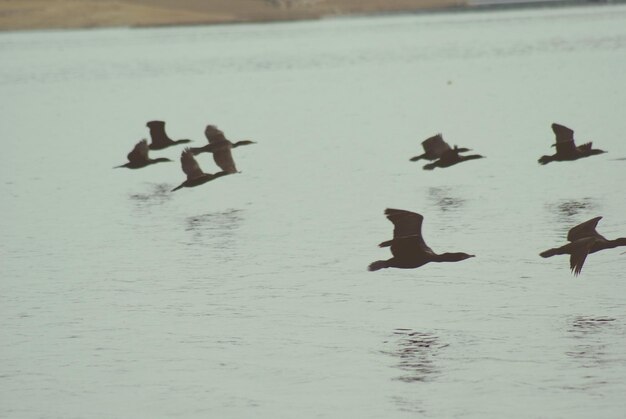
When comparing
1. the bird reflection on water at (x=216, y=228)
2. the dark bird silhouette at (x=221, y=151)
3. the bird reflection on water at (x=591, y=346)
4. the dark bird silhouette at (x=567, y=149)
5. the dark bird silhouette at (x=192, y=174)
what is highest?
the dark bird silhouette at (x=221, y=151)

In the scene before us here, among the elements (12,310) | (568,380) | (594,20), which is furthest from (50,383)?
(594,20)

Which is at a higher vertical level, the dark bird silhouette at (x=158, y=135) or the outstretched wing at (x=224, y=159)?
the dark bird silhouette at (x=158, y=135)

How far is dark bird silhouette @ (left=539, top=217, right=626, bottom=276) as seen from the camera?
40.9 feet

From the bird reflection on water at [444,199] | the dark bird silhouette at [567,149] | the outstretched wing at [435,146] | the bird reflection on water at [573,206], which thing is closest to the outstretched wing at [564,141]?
the dark bird silhouette at [567,149]

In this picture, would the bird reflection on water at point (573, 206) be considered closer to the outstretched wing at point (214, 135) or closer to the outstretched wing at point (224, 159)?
the outstretched wing at point (224, 159)

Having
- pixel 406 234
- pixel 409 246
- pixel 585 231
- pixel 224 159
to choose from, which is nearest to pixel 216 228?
pixel 224 159

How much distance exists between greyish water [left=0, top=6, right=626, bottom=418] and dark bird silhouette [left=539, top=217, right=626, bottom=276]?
0.42m

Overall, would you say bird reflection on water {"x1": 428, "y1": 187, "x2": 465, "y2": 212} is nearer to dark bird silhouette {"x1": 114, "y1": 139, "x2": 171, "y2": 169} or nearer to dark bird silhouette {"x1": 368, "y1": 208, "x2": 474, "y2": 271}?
dark bird silhouette {"x1": 114, "y1": 139, "x2": 171, "y2": 169}

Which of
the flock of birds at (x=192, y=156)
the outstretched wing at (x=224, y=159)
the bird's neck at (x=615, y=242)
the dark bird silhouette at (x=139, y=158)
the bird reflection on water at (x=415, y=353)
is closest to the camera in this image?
the bird reflection on water at (x=415, y=353)

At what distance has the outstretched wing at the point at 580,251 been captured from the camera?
1246 cm

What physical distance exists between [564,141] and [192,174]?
523cm

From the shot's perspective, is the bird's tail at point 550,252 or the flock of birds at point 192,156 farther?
the flock of birds at point 192,156

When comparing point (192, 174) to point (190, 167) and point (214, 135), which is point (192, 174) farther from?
point (214, 135)

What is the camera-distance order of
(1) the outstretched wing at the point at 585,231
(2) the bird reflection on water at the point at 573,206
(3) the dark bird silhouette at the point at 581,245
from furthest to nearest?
(2) the bird reflection on water at the point at 573,206, (1) the outstretched wing at the point at 585,231, (3) the dark bird silhouette at the point at 581,245
